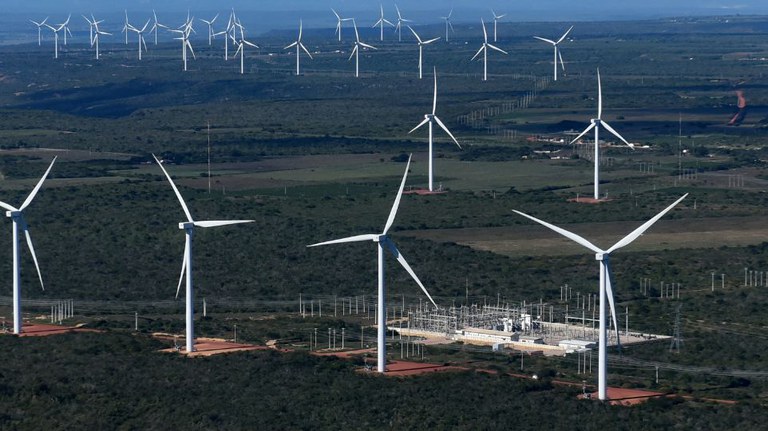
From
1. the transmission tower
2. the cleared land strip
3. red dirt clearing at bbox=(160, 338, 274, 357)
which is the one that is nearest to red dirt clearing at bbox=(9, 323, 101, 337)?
red dirt clearing at bbox=(160, 338, 274, 357)

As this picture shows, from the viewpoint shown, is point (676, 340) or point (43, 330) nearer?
point (676, 340)

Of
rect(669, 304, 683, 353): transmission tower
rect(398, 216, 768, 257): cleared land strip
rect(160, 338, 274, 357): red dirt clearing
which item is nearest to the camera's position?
rect(160, 338, 274, 357): red dirt clearing

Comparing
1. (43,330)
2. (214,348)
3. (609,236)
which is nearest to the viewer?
(214,348)

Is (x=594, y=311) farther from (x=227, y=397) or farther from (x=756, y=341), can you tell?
(x=227, y=397)

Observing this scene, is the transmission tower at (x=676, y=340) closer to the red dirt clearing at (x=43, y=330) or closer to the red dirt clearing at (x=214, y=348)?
the red dirt clearing at (x=214, y=348)

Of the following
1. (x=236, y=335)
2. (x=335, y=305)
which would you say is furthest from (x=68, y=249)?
(x=236, y=335)

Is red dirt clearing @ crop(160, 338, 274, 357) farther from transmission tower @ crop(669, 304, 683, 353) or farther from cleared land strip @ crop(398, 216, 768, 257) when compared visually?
cleared land strip @ crop(398, 216, 768, 257)

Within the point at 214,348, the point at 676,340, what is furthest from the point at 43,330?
the point at 676,340

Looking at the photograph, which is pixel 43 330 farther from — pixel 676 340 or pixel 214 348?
pixel 676 340

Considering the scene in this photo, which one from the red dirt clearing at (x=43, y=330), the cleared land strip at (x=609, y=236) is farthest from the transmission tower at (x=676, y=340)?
the cleared land strip at (x=609, y=236)
